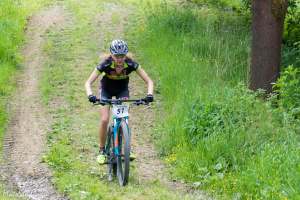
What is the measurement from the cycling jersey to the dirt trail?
1.53 m

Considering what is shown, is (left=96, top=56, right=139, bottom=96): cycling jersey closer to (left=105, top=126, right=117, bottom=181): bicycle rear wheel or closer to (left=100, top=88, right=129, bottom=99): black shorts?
(left=100, top=88, right=129, bottom=99): black shorts

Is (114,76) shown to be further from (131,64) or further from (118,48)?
(118,48)

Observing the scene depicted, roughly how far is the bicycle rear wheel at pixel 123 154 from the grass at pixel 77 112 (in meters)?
0.13

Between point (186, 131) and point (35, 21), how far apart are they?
10.9 metres

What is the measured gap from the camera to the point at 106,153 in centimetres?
870

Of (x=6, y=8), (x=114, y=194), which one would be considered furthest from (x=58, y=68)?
(x=114, y=194)

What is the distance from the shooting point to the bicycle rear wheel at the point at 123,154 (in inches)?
313

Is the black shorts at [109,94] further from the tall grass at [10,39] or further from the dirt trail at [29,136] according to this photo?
the tall grass at [10,39]

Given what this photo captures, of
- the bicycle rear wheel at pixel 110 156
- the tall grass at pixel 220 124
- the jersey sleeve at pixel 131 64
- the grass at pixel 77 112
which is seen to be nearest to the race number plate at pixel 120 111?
the bicycle rear wheel at pixel 110 156

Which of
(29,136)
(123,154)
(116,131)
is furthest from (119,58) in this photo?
(29,136)

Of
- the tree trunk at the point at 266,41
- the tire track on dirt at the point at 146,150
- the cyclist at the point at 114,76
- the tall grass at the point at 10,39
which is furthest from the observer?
the tall grass at the point at 10,39

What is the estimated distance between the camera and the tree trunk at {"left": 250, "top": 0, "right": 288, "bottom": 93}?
1126cm

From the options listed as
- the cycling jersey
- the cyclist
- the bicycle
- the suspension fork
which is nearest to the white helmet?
the cyclist

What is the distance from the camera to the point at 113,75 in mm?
8383
